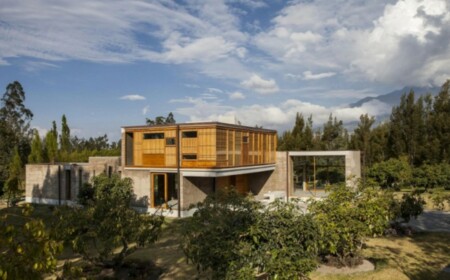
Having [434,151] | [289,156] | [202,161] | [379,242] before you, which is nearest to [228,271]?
[379,242]

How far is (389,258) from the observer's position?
1265 centimetres

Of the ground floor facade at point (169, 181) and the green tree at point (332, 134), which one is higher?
the green tree at point (332, 134)

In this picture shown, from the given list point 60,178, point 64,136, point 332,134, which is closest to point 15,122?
point 64,136

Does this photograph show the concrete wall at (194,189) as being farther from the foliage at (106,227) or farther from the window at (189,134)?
the foliage at (106,227)

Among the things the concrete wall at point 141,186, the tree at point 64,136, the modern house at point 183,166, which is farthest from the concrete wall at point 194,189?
the tree at point 64,136

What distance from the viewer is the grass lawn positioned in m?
10.9

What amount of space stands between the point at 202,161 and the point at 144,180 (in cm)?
435

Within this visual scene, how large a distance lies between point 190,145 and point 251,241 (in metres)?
13.3

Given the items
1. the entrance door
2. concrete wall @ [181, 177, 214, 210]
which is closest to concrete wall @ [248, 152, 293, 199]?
concrete wall @ [181, 177, 214, 210]

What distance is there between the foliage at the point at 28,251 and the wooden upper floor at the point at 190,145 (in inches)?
639

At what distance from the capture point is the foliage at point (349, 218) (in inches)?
407

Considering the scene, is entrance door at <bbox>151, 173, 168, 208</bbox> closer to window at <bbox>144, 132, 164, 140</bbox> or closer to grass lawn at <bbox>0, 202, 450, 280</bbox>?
window at <bbox>144, 132, 164, 140</bbox>

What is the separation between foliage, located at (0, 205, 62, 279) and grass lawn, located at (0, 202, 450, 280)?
260 inches

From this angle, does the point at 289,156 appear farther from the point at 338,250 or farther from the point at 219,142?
the point at 338,250
